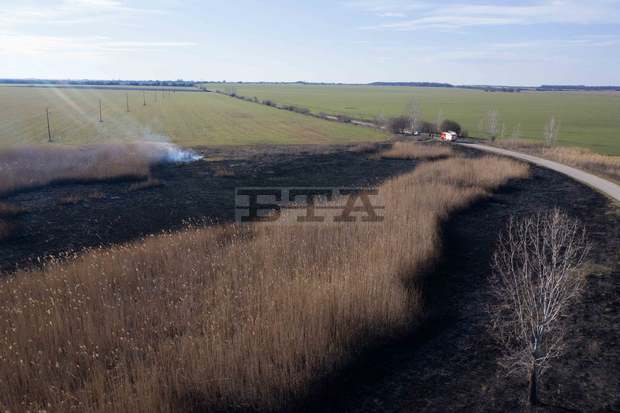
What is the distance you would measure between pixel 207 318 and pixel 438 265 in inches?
226

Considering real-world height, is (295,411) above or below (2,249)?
above

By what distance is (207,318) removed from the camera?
678 centimetres

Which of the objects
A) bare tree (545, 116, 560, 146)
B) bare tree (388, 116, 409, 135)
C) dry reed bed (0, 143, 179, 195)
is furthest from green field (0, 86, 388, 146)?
bare tree (545, 116, 560, 146)

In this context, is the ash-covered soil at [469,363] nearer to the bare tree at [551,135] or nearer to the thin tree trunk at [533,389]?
the thin tree trunk at [533,389]

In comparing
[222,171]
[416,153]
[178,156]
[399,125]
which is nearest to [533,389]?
[222,171]

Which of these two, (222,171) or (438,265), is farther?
(222,171)

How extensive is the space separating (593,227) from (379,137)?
38573mm

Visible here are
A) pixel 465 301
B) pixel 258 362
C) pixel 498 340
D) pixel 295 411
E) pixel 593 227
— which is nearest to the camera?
pixel 295 411

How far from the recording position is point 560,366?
620cm

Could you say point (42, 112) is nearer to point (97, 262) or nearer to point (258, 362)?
point (97, 262)

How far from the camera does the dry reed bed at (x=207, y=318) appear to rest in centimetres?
520

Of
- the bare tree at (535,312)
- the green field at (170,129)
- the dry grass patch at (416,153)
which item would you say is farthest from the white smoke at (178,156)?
the bare tree at (535,312)

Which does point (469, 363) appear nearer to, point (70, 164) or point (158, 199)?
point (158, 199)

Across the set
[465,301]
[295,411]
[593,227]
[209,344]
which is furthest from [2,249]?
[593,227]
